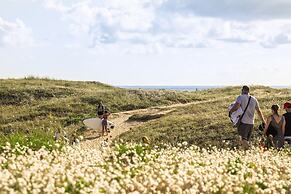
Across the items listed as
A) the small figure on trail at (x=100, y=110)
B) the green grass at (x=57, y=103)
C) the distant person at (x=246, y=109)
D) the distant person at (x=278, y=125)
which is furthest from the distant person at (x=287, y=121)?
the green grass at (x=57, y=103)

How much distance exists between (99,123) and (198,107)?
6.55 meters

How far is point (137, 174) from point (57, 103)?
97.6 ft

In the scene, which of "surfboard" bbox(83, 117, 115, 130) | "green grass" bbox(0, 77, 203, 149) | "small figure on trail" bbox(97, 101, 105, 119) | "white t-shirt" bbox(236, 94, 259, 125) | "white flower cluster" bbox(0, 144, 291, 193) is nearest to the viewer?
"white flower cluster" bbox(0, 144, 291, 193)

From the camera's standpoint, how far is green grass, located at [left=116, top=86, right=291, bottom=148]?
2256 cm

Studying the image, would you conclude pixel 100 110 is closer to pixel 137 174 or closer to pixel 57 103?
pixel 57 103

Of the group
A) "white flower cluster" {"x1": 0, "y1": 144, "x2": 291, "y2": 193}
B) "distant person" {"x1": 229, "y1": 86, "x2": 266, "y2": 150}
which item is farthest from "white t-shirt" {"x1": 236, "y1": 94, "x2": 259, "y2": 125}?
"white flower cluster" {"x1": 0, "y1": 144, "x2": 291, "y2": 193}

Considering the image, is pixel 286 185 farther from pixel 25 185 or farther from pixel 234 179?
pixel 25 185

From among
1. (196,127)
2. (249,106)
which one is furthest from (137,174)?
(196,127)

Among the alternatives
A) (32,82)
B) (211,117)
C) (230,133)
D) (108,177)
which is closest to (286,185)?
(108,177)

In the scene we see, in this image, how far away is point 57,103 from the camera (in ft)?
123

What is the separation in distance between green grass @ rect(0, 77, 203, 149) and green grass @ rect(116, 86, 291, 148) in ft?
15.2

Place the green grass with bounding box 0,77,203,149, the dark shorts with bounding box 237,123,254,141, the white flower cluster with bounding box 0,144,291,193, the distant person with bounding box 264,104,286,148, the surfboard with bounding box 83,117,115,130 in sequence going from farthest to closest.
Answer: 1. the green grass with bounding box 0,77,203,149
2. the surfboard with bounding box 83,117,115,130
3. the dark shorts with bounding box 237,123,254,141
4. the distant person with bounding box 264,104,286,148
5. the white flower cluster with bounding box 0,144,291,193

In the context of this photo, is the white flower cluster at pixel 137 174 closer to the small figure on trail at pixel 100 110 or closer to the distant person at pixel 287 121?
the distant person at pixel 287 121

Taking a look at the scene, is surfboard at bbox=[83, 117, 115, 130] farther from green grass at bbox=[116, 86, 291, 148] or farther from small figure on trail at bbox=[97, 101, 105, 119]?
green grass at bbox=[116, 86, 291, 148]
